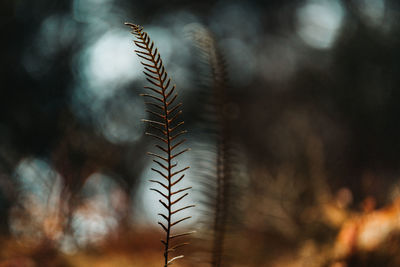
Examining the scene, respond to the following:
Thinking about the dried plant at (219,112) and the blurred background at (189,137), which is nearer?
the dried plant at (219,112)

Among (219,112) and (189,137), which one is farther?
(189,137)

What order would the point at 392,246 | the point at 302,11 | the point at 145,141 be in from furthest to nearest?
1. the point at 302,11
2. the point at 145,141
3. the point at 392,246

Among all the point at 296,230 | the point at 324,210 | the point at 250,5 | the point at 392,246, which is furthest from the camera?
the point at 250,5

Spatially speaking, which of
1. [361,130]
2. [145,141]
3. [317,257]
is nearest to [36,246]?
[317,257]

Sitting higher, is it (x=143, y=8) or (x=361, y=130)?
(x=143, y=8)

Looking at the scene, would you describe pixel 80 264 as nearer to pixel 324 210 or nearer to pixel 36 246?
pixel 36 246

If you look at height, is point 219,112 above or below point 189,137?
below

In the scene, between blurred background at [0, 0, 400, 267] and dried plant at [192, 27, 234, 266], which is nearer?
dried plant at [192, 27, 234, 266]

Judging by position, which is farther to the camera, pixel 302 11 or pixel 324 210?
pixel 302 11
